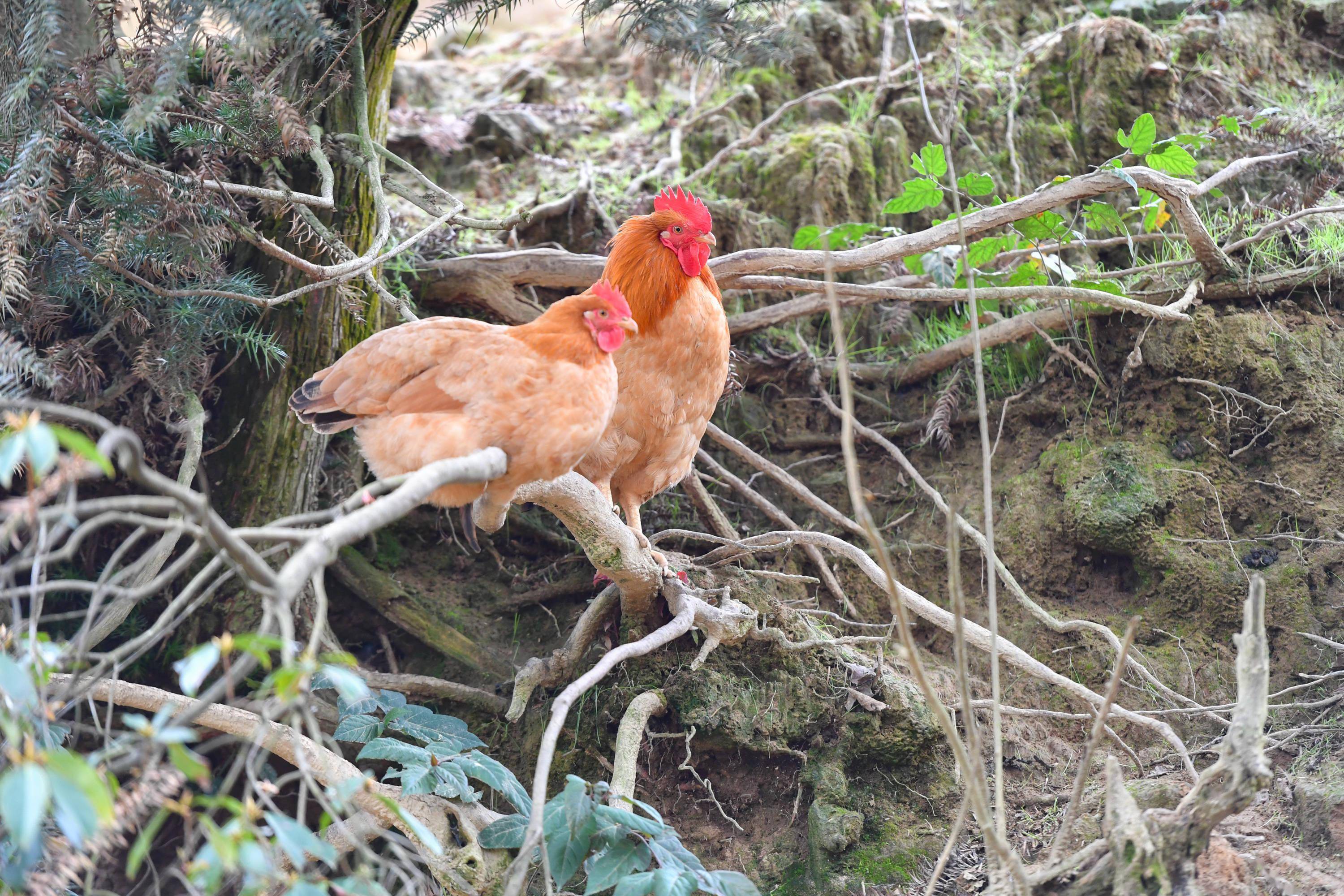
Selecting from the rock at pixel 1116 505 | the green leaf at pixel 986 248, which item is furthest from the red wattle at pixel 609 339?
the rock at pixel 1116 505

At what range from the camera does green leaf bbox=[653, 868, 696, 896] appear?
7.69ft

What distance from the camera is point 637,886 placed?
2373 mm

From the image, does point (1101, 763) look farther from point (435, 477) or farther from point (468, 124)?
point (468, 124)

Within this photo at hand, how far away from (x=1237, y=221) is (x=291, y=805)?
4.81 metres

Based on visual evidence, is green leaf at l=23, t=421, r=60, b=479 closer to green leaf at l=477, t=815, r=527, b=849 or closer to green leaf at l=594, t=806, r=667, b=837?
green leaf at l=594, t=806, r=667, b=837

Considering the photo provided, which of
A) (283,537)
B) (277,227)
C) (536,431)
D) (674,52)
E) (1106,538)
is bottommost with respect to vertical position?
(1106,538)

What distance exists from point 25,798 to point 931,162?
3629 mm

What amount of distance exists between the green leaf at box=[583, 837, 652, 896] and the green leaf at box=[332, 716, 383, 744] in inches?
37.4

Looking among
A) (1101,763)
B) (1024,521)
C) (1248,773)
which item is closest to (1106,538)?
(1024,521)

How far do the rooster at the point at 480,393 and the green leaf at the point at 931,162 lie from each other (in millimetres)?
1848

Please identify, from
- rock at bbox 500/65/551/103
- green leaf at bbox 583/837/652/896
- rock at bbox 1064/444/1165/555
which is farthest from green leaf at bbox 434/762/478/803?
rock at bbox 500/65/551/103

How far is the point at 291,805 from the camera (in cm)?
398

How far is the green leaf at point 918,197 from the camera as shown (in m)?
3.87

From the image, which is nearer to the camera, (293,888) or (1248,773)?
(293,888)
